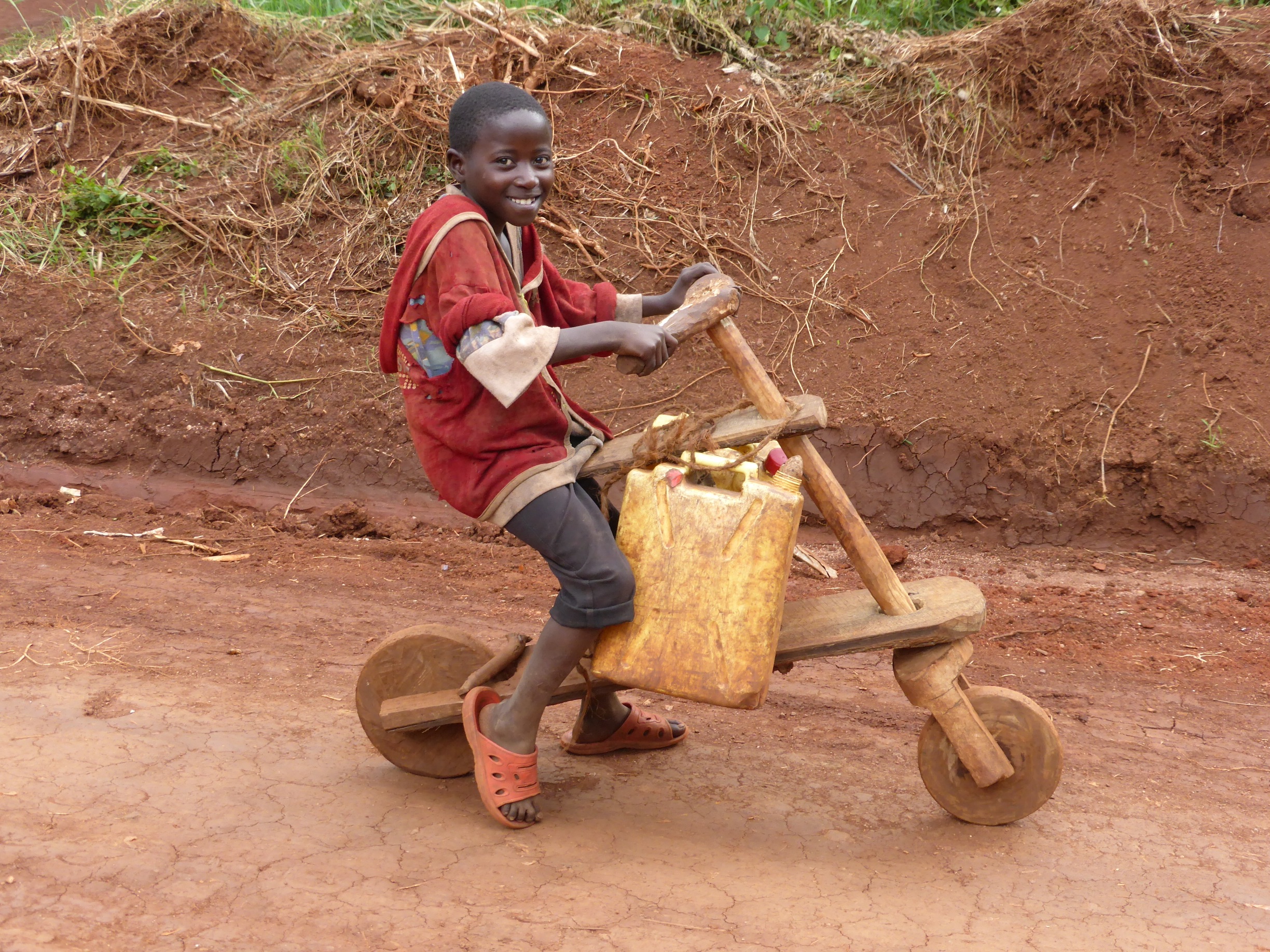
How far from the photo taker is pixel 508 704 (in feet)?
9.11

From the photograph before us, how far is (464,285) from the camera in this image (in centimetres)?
246

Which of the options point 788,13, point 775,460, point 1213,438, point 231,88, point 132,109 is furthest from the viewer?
point 231,88

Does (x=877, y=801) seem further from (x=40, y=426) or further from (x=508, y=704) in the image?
(x=40, y=426)

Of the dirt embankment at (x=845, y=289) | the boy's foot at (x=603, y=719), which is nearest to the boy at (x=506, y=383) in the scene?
the boy's foot at (x=603, y=719)

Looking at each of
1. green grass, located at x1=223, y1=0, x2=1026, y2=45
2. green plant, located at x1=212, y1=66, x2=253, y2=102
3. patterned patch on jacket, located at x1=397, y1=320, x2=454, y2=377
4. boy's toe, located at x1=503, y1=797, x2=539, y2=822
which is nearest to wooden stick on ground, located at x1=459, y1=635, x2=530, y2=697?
boy's toe, located at x1=503, y1=797, x2=539, y2=822

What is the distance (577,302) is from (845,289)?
381 cm

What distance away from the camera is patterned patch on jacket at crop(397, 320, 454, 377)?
103 inches

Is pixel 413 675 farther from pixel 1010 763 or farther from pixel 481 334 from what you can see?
pixel 1010 763

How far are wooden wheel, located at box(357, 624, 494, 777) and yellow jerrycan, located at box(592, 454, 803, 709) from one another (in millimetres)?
582

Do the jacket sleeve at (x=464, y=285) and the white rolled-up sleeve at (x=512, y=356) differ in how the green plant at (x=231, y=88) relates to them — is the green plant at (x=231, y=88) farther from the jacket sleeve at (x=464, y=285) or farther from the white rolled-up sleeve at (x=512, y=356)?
the white rolled-up sleeve at (x=512, y=356)

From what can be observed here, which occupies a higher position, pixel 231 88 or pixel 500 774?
pixel 231 88

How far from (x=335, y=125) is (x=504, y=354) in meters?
5.91

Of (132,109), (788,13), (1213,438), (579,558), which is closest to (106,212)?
(132,109)

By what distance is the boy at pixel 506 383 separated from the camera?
241 cm
